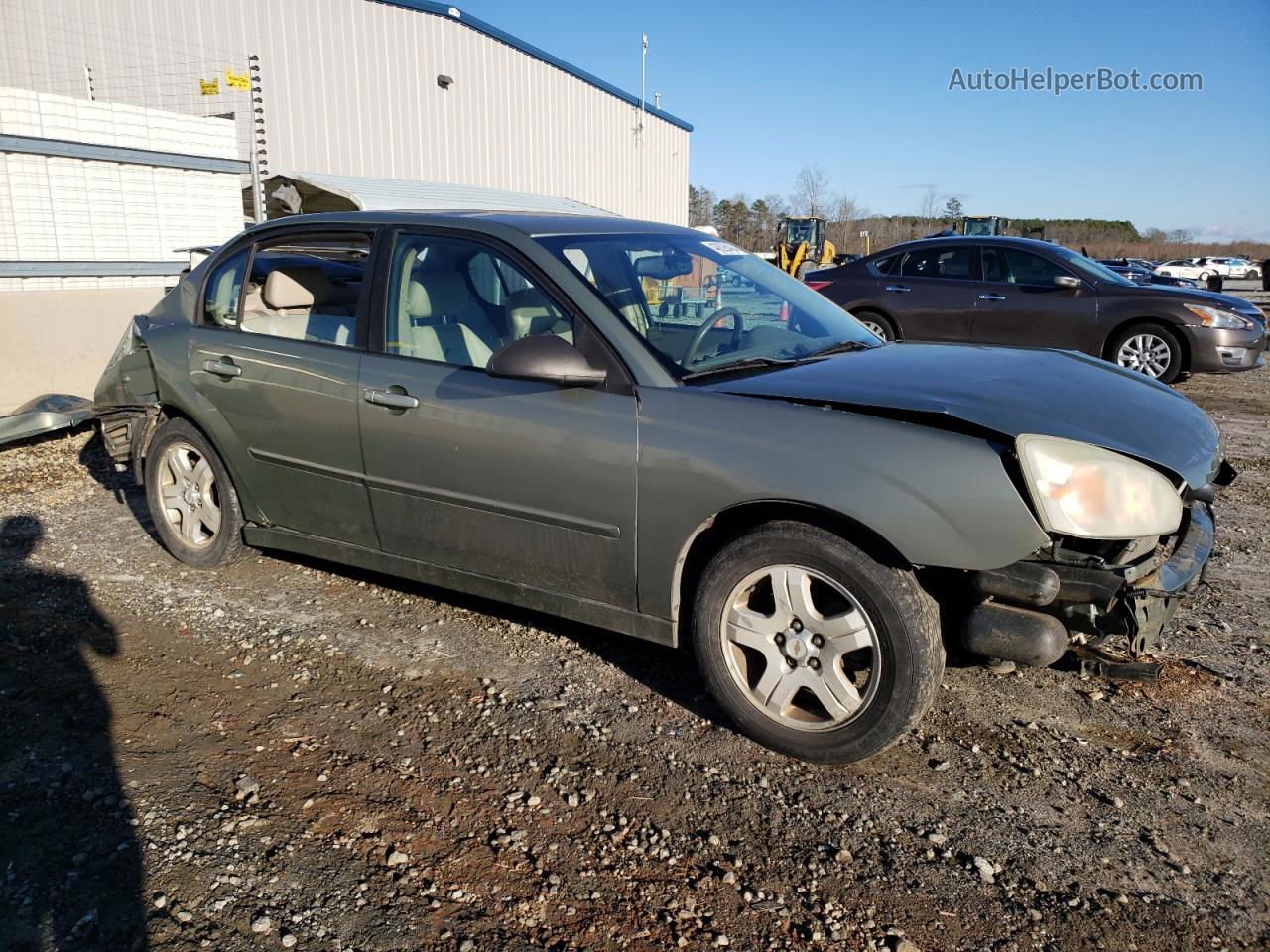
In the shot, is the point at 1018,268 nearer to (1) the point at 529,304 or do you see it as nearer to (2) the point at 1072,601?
(1) the point at 529,304

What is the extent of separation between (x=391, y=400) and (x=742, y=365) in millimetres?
1376

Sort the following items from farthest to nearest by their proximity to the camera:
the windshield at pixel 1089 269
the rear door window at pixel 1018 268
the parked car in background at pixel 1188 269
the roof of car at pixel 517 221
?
the parked car in background at pixel 1188 269 < the rear door window at pixel 1018 268 < the windshield at pixel 1089 269 < the roof of car at pixel 517 221

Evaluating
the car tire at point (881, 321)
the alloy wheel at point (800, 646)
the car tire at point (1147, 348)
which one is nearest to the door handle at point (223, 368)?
the alloy wheel at point (800, 646)

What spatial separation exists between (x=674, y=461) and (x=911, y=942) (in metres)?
1.53

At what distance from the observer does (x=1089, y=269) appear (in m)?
10.4

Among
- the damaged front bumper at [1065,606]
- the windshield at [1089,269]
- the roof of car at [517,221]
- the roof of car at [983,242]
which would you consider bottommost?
the damaged front bumper at [1065,606]

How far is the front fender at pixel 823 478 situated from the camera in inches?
108

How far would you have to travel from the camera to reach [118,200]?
931 cm

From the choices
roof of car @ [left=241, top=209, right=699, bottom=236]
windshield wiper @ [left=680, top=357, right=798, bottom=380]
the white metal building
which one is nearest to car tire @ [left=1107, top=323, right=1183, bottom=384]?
roof of car @ [left=241, top=209, right=699, bottom=236]

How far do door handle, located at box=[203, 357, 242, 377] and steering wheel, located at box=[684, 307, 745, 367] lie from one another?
217 centimetres

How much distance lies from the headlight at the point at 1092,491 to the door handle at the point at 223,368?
3.37 metres

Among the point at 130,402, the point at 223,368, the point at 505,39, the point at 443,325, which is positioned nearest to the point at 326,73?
the point at 505,39

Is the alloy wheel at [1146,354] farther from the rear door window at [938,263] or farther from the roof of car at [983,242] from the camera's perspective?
the rear door window at [938,263]

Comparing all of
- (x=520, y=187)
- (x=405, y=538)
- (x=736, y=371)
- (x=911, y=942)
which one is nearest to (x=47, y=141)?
(x=405, y=538)
